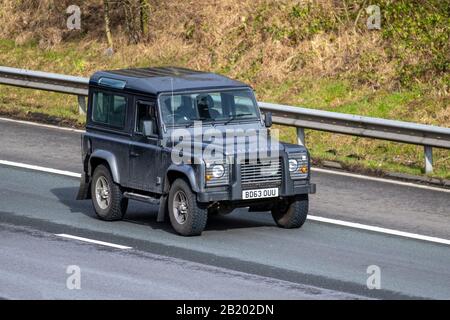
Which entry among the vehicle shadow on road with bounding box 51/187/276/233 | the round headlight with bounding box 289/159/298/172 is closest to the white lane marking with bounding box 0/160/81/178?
the vehicle shadow on road with bounding box 51/187/276/233

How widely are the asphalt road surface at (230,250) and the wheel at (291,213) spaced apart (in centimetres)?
15

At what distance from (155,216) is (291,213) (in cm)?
220

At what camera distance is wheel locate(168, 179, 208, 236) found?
15984 millimetres

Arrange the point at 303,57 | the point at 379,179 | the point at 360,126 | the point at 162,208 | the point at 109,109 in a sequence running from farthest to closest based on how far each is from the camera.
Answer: the point at 303,57 → the point at 360,126 → the point at 379,179 → the point at 109,109 → the point at 162,208

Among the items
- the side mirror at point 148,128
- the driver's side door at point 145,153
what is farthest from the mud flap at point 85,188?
the side mirror at point 148,128

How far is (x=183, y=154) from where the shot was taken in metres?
16.1

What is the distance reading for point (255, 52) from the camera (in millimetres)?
27812

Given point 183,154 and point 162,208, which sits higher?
point 183,154

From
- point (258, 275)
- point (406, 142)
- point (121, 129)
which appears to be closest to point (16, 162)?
point (121, 129)

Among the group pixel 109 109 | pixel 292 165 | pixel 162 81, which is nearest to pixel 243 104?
pixel 162 81

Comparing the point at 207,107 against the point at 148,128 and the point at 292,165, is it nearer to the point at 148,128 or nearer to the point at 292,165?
the point at 148,128

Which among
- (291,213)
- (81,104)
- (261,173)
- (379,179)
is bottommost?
(379,179)

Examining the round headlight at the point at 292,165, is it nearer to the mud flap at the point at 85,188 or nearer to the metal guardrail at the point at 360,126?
the mud flap at the point at 85,188

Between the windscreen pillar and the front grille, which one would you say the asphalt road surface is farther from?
the windscreen pillar
